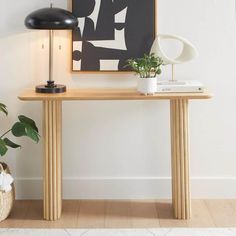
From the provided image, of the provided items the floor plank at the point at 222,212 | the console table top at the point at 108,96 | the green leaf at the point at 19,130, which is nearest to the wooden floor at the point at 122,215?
the floor plank at the point at 222,212

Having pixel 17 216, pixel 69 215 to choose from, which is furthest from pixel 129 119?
pixel 17 216

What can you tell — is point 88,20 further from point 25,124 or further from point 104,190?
point 104,190

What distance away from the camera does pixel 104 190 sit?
11.2 ft

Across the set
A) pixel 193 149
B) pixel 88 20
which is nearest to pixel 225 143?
pixel 193 149

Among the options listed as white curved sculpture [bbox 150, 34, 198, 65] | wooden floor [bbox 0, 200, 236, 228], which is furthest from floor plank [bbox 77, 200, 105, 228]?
white curved sculpture [bbox 150, 34, 198, 65]

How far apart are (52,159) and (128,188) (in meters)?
0.63

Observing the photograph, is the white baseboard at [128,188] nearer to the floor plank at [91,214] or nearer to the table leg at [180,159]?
the floor plank at [91,214]

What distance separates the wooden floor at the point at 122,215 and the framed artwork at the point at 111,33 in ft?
2.84

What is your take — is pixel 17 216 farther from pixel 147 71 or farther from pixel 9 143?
pixel 147 71

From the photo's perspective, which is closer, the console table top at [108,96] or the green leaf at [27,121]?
the console table top at [108,96]

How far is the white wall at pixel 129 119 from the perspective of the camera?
3.25 meters

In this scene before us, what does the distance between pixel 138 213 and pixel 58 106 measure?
2.68 feet

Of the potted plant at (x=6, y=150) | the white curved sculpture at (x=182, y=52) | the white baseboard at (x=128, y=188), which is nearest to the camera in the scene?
the potted plant at (x=6, y=150)

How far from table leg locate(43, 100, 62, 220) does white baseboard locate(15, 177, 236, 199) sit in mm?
325
